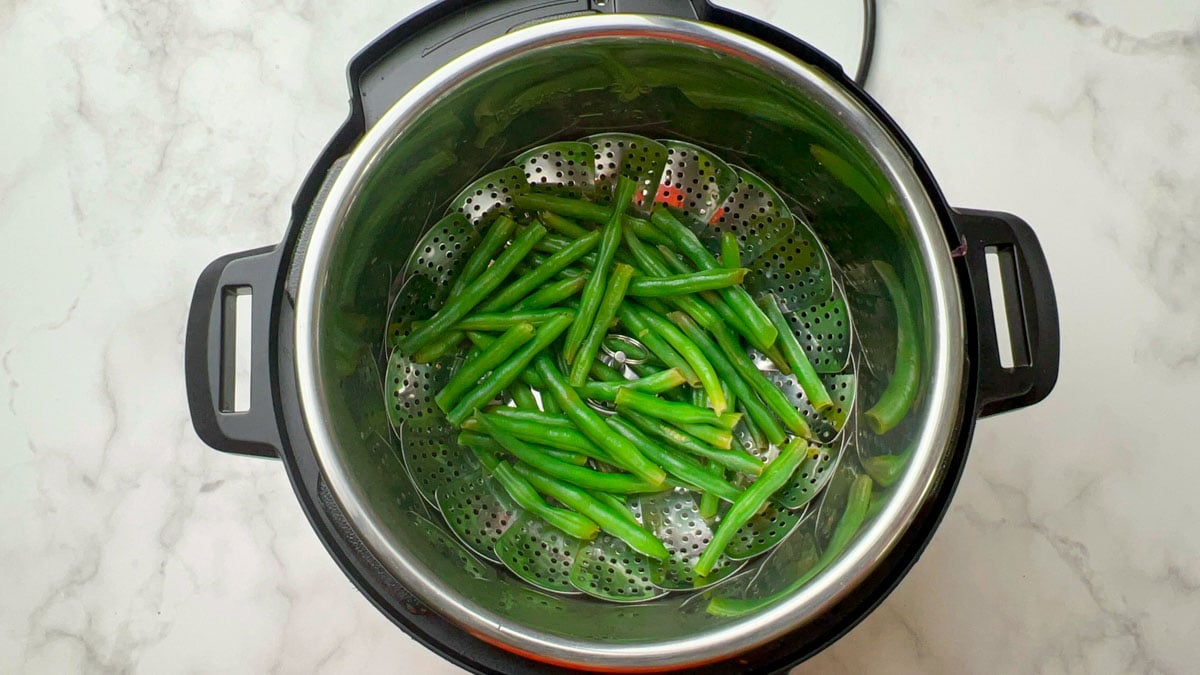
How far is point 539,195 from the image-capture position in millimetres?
1435

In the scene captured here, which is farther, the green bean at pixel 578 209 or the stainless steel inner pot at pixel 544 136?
the green bean at pixel 578 209

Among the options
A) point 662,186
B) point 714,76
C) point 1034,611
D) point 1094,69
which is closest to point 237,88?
point 662,186

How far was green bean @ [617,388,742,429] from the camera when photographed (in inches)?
53.6

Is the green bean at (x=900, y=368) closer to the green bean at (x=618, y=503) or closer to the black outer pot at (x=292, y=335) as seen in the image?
the black outer pot at (x=292, y=335)

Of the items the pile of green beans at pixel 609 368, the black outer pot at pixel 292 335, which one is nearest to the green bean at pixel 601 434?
the pile of green beans at pixel 609 368

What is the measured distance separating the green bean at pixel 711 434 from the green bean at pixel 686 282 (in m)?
0.22

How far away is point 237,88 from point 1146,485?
1931mm

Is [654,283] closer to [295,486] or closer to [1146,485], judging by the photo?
[295,486]

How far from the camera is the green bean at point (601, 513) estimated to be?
4.33 ft

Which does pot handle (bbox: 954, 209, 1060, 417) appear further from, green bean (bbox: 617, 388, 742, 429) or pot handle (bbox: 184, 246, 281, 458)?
pot handle (bbox: 184, 246, 281, 458)

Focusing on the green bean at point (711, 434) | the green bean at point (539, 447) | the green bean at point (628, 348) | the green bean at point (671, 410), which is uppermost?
the green bean at point (628, 348)

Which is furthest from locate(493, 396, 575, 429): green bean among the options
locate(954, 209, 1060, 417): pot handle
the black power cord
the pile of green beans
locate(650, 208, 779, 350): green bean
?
the black power cord

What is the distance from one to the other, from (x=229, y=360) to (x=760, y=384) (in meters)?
0.83

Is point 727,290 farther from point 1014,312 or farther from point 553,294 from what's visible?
point 1014,312
